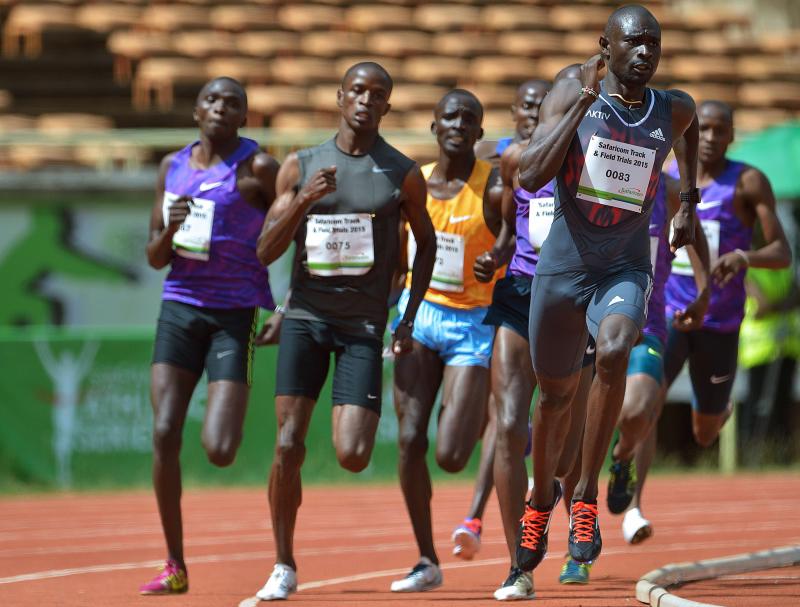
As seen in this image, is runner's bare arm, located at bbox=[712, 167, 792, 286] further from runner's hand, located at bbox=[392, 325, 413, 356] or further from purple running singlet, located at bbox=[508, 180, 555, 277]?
runner's hand, located at bbox=[392, 325, 413, 356]

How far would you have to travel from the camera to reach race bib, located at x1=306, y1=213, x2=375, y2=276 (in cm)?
684

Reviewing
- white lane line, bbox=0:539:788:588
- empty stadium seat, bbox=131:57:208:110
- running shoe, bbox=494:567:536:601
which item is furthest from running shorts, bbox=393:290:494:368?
empty stadium seat, bbox=131:57:208:110

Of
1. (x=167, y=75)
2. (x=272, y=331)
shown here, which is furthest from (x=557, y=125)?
(x=167, y=75)

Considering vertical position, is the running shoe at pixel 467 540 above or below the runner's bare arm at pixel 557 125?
below

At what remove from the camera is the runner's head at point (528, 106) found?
7.59m

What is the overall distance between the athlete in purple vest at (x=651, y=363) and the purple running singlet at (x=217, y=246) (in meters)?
2.03

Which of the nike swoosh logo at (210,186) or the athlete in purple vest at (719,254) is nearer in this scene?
the nike swoosh logo at (210,186)

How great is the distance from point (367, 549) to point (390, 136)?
20.1ft

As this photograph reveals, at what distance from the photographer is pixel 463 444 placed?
739 cm

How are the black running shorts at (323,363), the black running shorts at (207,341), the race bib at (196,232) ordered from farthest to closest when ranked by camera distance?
1. the race bib at (196,232)
2. the black running shorts at (207,341)
3. the black running shorts at (323,363)

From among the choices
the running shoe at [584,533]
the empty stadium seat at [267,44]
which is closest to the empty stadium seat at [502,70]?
the empty stadium seat at [267,44]

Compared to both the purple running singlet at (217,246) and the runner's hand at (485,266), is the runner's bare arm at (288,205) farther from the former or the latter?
the runner's hand at (485,266)

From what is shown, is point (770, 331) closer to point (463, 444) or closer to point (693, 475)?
point (693, 475)

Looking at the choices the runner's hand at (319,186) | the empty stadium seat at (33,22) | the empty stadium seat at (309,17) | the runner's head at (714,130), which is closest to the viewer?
the runner's hand at (319,186)
